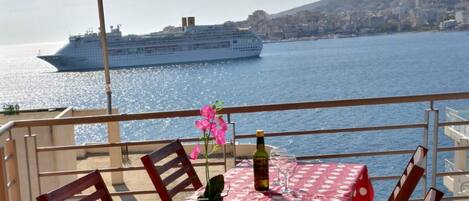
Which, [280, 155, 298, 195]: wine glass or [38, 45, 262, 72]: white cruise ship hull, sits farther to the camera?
[38, 45, 262, 72]: white cruise ship hull

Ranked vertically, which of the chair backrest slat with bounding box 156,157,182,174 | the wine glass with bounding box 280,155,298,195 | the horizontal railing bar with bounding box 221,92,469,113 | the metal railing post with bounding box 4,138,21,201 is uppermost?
the horizontal railing bar with bounding box 221,92,469,113

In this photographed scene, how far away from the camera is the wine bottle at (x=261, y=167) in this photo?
1.91 metres

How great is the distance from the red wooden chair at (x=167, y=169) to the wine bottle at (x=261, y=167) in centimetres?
34

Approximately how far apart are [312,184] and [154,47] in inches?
1997

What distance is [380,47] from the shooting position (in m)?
58.2

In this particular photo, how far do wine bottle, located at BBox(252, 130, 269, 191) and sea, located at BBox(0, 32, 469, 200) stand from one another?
13553 mm

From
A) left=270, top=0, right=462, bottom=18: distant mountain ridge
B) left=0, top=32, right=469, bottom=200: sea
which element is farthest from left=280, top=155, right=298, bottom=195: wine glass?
left=270, top=0, right=462, bottom=18: distant mountain ridge

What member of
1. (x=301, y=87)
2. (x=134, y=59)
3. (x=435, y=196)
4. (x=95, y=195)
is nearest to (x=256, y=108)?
(x=95, y=195)

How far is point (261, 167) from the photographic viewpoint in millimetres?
1914

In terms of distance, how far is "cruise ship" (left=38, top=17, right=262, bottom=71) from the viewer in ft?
168

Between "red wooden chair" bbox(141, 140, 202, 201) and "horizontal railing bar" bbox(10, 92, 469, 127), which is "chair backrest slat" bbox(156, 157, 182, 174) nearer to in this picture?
"red wooden chair" bbox(141, 140, 202, 201)

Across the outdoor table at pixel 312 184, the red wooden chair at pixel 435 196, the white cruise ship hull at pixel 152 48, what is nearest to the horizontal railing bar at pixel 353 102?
the outdoor table at pixel 312 184

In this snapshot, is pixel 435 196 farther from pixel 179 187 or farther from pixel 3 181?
pixel 3 181

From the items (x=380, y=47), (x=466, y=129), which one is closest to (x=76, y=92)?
(x=380, y=47)
